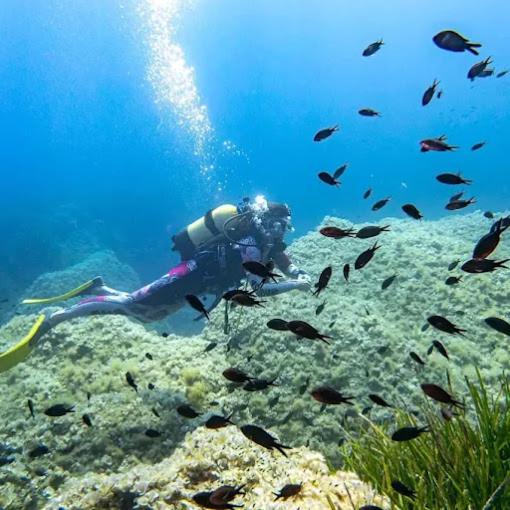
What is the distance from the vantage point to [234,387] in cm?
641

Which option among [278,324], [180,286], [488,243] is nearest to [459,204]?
[488,243]

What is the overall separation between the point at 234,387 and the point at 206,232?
3.44 meters

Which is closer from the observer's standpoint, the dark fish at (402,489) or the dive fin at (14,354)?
the dark fish at (402,489)

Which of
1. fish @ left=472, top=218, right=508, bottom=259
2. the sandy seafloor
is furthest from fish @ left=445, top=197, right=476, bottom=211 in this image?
the sandy seafloor

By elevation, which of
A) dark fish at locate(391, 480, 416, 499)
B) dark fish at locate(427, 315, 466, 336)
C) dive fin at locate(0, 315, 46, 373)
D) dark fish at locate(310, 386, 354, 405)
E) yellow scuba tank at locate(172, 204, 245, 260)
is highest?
yellow scuba tank at locate(172, 204, 245, 260)

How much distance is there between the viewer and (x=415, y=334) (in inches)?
360

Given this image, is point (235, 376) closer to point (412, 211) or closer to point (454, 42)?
point (412, 211)

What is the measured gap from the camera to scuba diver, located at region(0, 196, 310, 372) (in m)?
7.63

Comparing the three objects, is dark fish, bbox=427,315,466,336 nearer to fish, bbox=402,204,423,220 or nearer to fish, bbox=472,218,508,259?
fish, bbox=472,218,508,259

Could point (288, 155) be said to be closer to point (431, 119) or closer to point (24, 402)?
point (431, 119)

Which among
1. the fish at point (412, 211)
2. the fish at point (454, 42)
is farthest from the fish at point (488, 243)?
the fish at point (454, 42)

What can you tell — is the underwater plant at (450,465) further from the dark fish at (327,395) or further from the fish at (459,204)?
the fish at (459,204)

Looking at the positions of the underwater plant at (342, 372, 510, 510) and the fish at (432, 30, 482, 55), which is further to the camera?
the fish at (432, 30, 482, 55)

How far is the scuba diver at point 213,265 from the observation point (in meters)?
7.63
